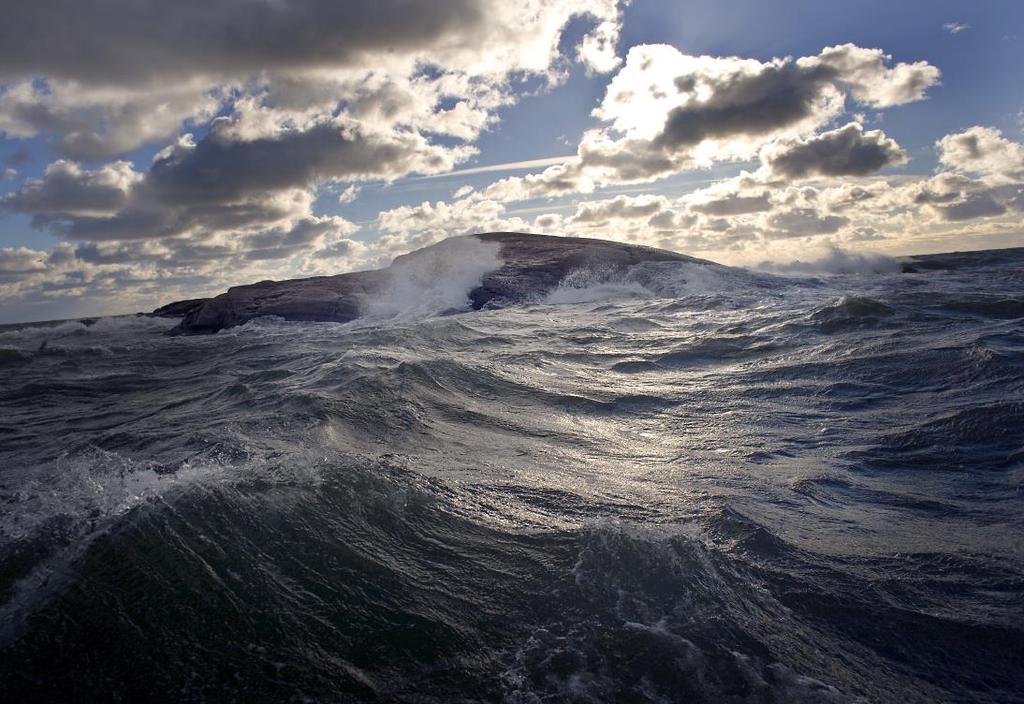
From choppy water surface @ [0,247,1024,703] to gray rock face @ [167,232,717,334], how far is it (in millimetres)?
13002

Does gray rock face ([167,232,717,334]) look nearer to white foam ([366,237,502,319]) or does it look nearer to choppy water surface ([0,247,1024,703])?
white foam ([366,237,502,319])

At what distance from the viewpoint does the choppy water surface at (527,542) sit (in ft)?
7.99

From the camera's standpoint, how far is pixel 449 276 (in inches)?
886

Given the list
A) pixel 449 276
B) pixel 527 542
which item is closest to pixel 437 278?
pixel 449 276

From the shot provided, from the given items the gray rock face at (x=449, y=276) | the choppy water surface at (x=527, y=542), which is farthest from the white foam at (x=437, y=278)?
the choppy water surface at (x=527, y=542)

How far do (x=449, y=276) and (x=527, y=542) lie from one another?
19.6 meters

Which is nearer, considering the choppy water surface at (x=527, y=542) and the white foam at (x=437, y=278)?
the choppy water surface at (x=527, y=542)

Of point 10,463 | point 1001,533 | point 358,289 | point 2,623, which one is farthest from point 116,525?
point 358,289

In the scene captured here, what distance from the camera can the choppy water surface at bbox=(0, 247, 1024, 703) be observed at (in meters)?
2.44

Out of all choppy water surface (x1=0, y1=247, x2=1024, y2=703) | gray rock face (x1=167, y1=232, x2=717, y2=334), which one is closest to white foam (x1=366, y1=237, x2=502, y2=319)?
gray rock face (x1=167, y1=232, x2=717, y2=334)

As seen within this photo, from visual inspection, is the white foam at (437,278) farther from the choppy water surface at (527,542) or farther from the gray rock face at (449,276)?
the choppy water surface at (527,542)

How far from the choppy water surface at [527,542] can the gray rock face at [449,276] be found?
13.0 m

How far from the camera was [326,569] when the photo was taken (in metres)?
3.16

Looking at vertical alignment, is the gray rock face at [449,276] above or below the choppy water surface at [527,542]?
above
